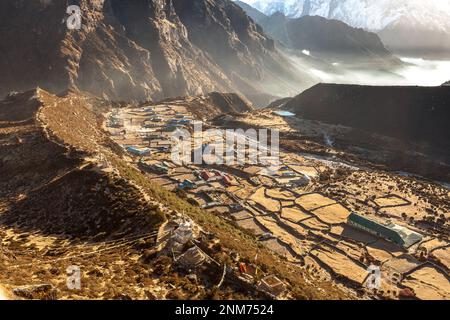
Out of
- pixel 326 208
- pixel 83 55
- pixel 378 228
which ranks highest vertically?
pixel 83 55

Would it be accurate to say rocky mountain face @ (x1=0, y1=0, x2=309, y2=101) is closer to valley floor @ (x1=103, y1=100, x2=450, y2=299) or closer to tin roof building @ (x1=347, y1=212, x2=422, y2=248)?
valley floor @ (x1=103, y1=100, x2=450, y2=299)

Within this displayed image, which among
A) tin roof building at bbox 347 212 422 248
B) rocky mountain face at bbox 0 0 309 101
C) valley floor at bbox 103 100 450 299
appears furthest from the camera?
rocky mountain face at bbox 0 0 309 101

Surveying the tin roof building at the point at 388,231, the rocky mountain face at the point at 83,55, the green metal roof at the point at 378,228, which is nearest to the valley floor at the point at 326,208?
the tin roof building at the point at 388,231

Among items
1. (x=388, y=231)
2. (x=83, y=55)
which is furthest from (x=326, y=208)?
(x=83, y=55)

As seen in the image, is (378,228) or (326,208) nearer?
(378,228)

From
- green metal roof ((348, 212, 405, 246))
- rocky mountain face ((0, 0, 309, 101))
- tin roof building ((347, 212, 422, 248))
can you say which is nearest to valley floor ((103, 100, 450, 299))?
tin roof building ((347, 212, 422, 248))

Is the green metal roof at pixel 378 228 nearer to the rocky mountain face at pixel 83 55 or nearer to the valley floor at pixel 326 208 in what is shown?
the valley floor at pixel 326 208

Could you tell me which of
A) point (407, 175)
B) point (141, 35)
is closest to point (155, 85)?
point (141, 35)

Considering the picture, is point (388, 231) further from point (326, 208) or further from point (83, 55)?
point (83, 55)
